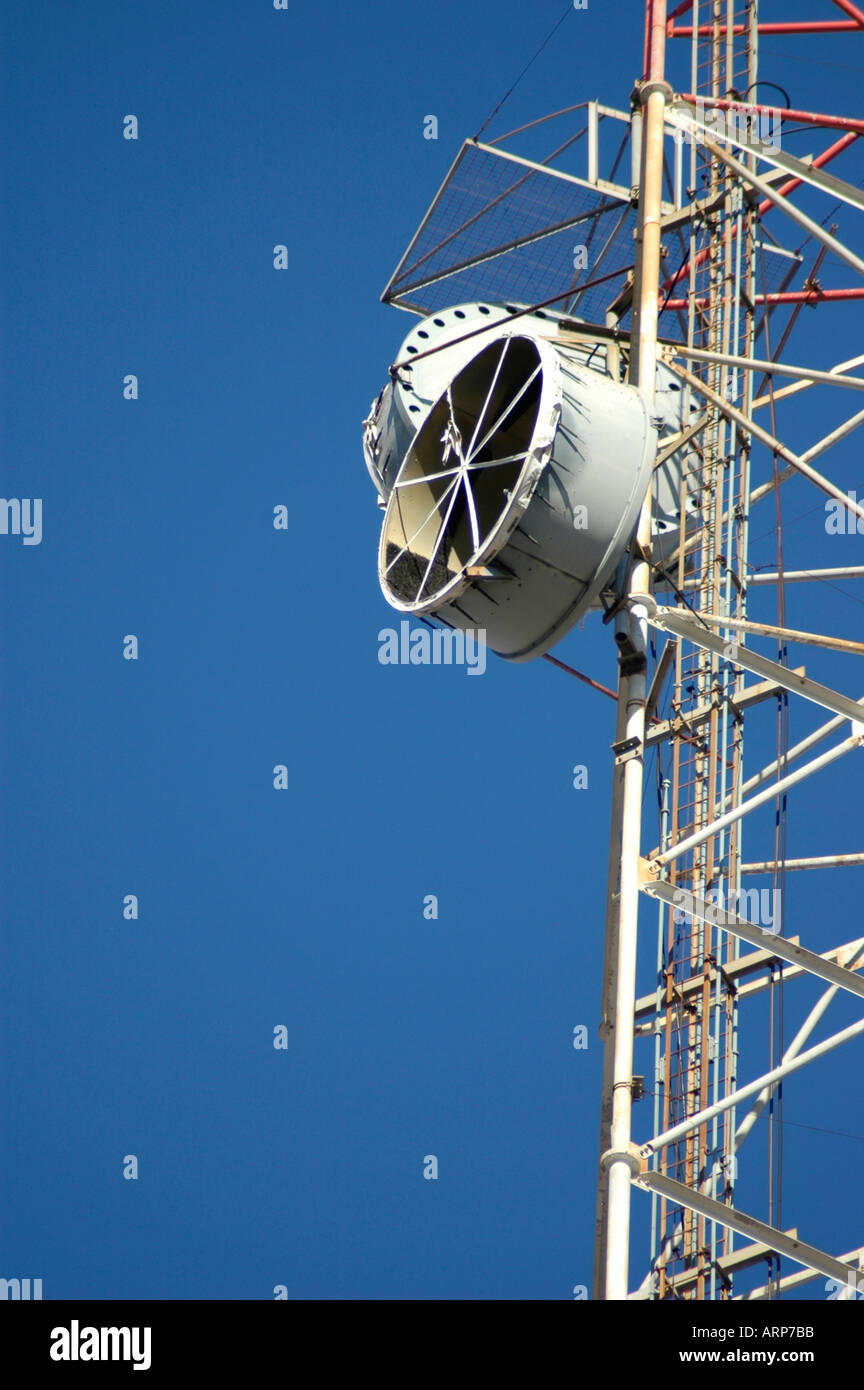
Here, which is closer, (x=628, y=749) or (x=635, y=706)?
(x=628, y=749)

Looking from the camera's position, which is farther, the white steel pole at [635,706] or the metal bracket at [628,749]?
the metal bracket at [628,749]

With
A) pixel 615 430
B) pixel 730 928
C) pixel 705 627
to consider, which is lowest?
pixel 730 928

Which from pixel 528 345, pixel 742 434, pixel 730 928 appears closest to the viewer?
pixel 730 928

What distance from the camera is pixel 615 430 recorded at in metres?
30.8

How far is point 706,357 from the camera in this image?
1258 inches

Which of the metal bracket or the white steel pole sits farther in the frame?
the metal bracket

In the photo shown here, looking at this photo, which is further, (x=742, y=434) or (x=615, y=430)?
(x=742, y=434)

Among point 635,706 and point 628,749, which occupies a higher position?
point 635,706
